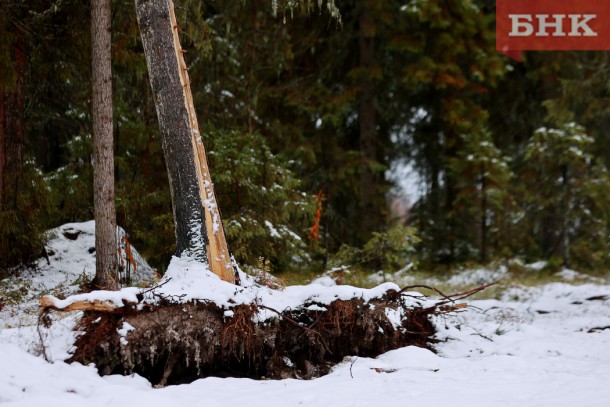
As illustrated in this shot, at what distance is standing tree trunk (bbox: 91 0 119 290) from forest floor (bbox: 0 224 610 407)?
1.01 meters

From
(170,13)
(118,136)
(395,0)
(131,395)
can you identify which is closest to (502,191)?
(395,0)

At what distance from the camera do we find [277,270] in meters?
11.3

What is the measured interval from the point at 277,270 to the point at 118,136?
4.41 meters

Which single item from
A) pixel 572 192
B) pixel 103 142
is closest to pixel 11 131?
pixel 103 142

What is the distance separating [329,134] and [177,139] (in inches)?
397

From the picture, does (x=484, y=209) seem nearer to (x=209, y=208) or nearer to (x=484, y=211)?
(x=484, y=211)

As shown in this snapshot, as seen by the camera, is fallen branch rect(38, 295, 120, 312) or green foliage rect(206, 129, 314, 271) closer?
fallen branch rect(38, 295, 120, 312)

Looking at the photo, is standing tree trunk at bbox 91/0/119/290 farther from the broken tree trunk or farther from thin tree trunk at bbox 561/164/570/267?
thin tree trunk at bbox 561/164/570/267

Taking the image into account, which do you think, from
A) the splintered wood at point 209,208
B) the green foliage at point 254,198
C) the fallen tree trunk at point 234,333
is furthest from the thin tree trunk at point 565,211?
the splintered wood at point 209,208

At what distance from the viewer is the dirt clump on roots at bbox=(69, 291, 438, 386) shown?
5.04 m

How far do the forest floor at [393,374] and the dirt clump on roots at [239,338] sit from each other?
22 cm

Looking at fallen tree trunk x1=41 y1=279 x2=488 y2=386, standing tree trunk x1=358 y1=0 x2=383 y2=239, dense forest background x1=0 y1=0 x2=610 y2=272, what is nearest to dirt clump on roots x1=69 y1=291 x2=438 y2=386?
fallen tree trunk x1=41 y1=279 x2=488 y2=386

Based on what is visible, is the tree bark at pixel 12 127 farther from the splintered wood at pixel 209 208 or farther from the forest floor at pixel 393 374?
the splintered wood at pixel 209 208

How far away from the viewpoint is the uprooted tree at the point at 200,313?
5129mm
